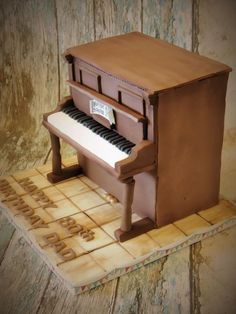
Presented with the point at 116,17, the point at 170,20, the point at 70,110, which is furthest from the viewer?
the point at 116,17

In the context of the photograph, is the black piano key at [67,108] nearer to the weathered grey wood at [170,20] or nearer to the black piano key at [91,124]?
the black piano key at [91,124]

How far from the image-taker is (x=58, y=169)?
126 inches

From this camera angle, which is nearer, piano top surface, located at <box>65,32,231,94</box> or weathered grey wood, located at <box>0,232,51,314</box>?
weathered grey wood, located at <box>0,232,51,314</box>

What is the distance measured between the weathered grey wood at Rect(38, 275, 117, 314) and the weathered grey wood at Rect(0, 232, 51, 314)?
0.04 meters

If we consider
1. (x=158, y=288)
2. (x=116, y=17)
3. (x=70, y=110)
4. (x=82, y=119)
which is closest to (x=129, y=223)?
(x=158, y=288)

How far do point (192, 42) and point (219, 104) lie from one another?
34.4 inches

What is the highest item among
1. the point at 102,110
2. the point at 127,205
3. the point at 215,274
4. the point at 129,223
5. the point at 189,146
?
the point at 102,110

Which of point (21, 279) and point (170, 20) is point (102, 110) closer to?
point (21, 279)

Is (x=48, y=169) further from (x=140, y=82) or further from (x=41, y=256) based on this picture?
Result: (x=140, y=82)

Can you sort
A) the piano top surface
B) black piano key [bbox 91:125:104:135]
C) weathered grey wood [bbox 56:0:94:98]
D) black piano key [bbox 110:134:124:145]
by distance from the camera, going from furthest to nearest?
weathered grey wood [bbox 56:0:94:98] < black piano key [bbox 91:125:104:135] < black piano key [bbox 110:134:124:145] < the piano top surface

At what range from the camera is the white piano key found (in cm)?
261

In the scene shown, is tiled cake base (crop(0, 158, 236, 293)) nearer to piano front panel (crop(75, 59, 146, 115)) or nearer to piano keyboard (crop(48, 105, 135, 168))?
piano keyboard (crop(48, 105, 135, 168))

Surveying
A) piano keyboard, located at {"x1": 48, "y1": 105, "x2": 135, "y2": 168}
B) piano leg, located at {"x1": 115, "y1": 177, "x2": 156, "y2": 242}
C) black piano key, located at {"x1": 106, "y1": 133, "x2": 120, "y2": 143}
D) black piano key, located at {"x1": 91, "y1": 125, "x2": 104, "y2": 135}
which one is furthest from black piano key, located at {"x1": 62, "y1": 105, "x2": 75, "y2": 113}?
piano leg, located at {"x1": 115, "y1": 177, "x2": 156, "y2": 242}

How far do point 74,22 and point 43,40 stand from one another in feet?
0.74
